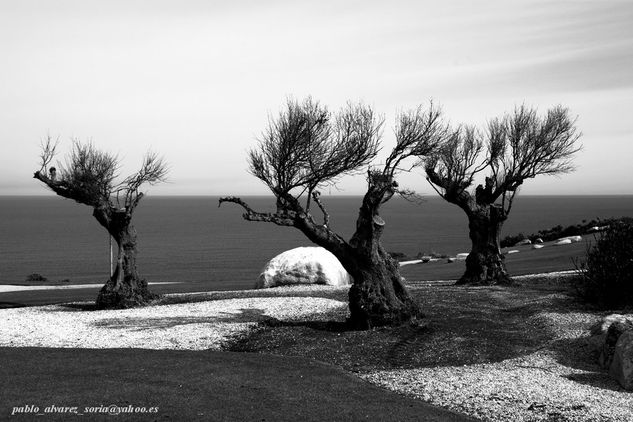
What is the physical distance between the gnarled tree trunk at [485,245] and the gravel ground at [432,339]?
299 cm

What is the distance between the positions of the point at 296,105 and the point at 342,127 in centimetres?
215

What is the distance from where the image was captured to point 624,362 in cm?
1709

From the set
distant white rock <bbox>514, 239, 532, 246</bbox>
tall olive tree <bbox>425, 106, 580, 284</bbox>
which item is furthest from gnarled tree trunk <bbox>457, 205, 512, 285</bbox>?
distant white rock <bbox>514, 239, 532, 246</bbox>

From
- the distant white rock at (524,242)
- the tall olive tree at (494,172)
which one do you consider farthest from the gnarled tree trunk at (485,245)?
the distant white rock at (524,242)

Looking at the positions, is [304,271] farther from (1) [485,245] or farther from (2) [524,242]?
(2) [524,242]

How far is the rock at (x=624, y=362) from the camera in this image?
55.3 feet

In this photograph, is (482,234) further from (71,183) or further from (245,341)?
(71,183)

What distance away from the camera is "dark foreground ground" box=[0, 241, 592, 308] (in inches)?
1544

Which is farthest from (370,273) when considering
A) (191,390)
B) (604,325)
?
(191,390)

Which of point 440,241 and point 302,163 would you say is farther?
point 440,241

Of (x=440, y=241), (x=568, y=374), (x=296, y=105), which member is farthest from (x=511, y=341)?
(x=440, y=241)

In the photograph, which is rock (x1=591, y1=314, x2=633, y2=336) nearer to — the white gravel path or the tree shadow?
the tree shadow

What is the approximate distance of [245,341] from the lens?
23.3m

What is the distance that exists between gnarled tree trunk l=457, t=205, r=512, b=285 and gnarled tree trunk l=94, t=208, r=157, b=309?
17.2 m
